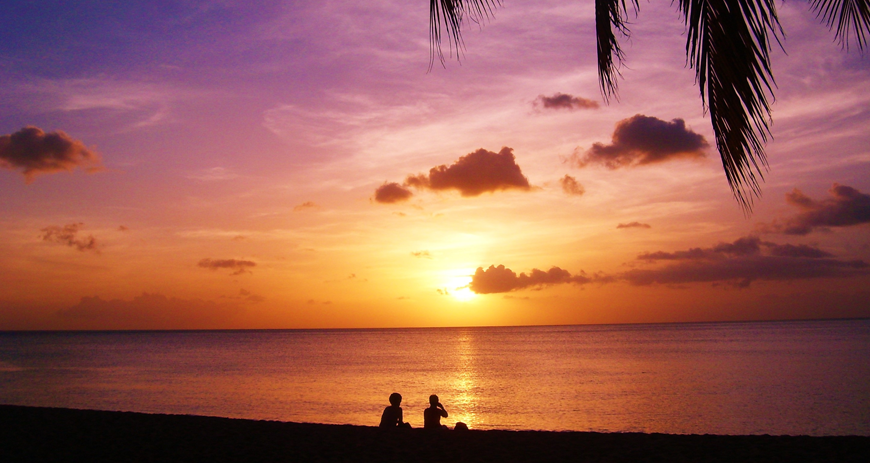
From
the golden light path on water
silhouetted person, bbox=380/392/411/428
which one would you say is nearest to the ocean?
the golden light path on water

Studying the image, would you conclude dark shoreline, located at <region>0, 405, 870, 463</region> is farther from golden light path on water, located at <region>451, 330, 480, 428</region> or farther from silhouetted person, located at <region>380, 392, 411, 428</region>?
golden light path on water, located at <region>451, 330, 480, 428</region>

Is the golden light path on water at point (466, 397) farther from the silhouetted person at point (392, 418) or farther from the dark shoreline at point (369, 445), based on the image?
the dark shoreline at point (369, 445)

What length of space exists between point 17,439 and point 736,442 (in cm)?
1226

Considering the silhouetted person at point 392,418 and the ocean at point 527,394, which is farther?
the ocean at point 527,394

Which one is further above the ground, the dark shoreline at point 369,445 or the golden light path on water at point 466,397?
the dark shoreline at point 369,445

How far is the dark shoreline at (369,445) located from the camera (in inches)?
346

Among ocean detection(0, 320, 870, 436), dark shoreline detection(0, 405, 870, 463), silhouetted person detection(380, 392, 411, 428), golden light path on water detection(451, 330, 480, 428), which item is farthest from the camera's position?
golden light path on water detection(451, 330, 480, 428)

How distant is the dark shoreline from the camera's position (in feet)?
28.8

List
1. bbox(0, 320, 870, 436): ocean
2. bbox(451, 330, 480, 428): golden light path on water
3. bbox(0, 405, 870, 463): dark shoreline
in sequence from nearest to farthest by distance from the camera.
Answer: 1. bbox(0, 405, 870, 463): dark shoreline
2. bbox(0, 320, 870, 436): ocean
3. bbox(451, 330, 480, 428): golden light path on water

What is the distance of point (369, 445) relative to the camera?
9734 mm

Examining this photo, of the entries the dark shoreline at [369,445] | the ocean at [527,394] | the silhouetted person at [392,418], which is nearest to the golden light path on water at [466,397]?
the ocean at [527,394]

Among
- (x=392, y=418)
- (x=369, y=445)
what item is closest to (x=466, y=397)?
(x=392, y=418)

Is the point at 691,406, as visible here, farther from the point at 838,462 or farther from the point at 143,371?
the point at 143,371

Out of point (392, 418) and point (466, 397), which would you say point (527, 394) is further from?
point (392, 418)
